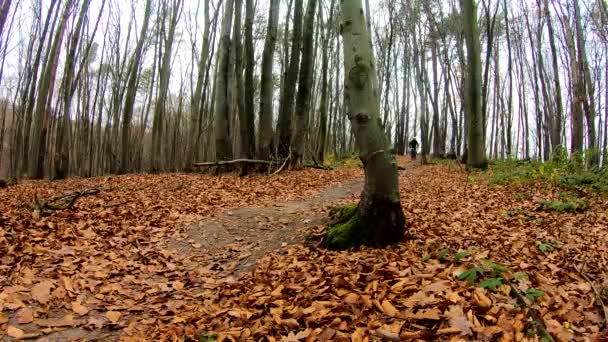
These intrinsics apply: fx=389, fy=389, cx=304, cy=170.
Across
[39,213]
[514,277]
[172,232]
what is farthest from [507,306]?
[39,213]

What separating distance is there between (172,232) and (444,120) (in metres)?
23.0

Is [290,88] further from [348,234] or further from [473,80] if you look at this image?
[348,234]

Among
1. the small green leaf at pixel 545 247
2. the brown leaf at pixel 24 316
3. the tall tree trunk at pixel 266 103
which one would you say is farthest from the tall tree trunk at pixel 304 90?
the brown leaf at pixel 24 316

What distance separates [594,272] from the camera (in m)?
3.17

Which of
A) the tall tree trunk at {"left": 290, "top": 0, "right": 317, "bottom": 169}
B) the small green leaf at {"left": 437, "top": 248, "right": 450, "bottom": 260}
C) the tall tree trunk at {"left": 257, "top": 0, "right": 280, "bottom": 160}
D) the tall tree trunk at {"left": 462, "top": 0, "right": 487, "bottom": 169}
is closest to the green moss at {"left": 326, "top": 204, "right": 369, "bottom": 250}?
the small green leaf at {"left": 437, "top": 248, "right": 450, "bottom": 260}

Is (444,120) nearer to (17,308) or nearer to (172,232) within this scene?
(172,232)

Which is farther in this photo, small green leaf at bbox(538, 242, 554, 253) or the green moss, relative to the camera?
the green moss

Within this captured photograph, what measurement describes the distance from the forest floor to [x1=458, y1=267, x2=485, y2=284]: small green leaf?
0.02 m

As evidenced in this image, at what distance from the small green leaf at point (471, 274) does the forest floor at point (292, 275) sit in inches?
0.9

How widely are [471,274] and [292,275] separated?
1.45 m

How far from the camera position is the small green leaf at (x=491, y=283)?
8.64 ft

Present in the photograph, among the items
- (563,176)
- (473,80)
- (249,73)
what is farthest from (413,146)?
(563,176)

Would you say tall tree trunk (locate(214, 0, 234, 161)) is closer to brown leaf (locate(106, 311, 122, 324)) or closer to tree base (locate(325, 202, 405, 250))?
tree base (locate(325, 202, 405, 250))

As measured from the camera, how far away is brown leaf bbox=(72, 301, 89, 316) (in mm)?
3055
